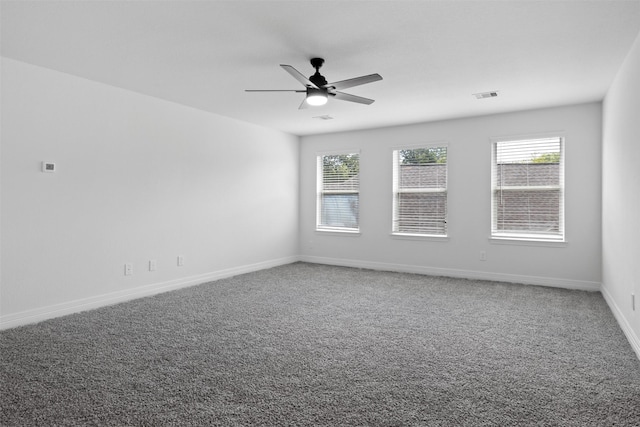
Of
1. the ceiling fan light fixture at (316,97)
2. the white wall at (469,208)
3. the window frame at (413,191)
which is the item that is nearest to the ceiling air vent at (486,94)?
the white wall at (469,208)

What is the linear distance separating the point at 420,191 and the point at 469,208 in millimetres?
828

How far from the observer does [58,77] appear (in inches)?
153

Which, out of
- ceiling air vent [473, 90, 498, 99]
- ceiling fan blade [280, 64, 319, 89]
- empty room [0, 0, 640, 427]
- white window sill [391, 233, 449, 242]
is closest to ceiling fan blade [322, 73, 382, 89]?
empty room [0, 0, 640, 427]

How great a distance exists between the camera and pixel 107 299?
4309mm

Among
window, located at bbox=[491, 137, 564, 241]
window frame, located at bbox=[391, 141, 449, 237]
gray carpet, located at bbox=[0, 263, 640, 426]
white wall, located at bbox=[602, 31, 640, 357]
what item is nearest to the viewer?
gray carpet, located at bbox=[0, 263, 640, 426]

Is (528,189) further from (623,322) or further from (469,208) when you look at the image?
(623,322)

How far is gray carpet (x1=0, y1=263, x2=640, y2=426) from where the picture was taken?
2072mm

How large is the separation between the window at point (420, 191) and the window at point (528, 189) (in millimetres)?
775

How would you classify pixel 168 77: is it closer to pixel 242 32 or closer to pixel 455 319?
pixel 242 32

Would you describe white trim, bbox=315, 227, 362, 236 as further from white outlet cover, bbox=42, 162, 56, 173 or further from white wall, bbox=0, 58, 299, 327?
white outlet cover, bbox=42, 162, 56, 173

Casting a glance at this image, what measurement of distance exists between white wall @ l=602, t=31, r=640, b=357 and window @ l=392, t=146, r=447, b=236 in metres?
2.11

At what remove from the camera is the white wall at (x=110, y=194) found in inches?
143

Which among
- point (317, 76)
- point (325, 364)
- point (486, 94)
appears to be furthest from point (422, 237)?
point (325, 364)

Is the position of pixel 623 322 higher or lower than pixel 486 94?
lower
